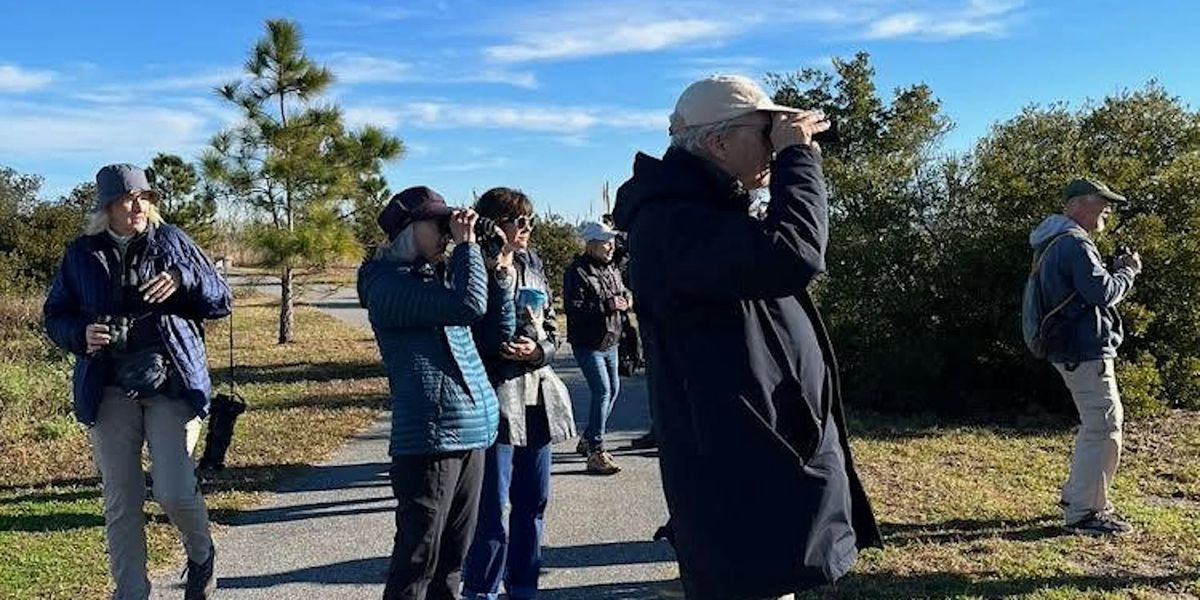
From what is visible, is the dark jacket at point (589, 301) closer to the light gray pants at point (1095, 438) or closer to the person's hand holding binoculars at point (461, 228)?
the light gray pants at point (1095, 438)

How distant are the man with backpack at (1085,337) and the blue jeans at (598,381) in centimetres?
269

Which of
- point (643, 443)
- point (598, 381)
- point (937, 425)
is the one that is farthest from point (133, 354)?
point (937, 425)

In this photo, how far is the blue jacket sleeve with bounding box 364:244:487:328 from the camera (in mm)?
3607

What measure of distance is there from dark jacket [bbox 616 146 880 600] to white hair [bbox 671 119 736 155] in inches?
1.9

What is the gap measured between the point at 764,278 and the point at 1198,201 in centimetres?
842

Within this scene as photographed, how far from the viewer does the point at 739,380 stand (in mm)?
2303

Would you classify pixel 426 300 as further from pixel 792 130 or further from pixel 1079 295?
pixel 1079 295

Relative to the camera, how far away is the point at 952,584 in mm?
4703

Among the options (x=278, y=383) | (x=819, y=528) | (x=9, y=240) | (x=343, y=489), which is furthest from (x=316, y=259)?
(x=819, y=528)

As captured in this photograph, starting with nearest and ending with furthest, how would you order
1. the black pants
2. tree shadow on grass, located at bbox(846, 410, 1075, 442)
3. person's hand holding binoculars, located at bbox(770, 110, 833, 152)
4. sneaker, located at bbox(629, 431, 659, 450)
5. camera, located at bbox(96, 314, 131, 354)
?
person's hand holding binoculars, located at bbox(770, 110, 833, 152) → the black pants → camera, located at bbox(96, 314, 131, 354) → sneaker, located at bbox(629, 431, 659, 450) → tree shadow on grass, located at bbox(846, 410, 1075, 442)

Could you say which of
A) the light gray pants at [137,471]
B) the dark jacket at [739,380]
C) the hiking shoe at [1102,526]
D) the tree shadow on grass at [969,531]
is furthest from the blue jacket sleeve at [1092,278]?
the light gray pants at [137,471]

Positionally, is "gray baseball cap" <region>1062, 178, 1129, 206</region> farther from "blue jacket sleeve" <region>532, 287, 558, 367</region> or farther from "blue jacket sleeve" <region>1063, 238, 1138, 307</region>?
"blue jacket sleeve" <region>532, 287, 558, 367</region>

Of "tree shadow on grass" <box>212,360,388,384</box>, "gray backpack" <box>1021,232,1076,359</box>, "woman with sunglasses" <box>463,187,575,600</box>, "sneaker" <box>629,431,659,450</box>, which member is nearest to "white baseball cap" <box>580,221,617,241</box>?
"sneaker" <box>629,431,659,450</box>

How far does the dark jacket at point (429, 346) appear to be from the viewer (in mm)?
3609
